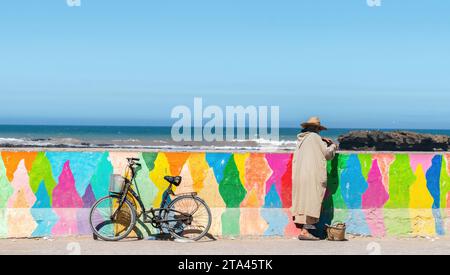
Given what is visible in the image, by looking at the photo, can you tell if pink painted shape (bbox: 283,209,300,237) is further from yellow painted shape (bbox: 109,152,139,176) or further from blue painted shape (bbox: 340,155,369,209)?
yellow painted shape (bbox: 109,152,139,176)

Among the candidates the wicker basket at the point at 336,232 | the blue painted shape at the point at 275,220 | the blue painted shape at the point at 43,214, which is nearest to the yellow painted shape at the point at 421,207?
the wicker basket at the point at 336,232

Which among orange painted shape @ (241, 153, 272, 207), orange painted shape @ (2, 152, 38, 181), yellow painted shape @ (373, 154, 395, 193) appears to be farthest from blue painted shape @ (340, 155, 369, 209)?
orange painted shape @ (2, 152, 38, 181)

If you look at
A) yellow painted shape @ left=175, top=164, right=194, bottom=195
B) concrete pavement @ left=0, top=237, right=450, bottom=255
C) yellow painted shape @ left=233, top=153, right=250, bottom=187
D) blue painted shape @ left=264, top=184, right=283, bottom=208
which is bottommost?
concrete pavement @ left=0, top=237, right=450, bottom=255

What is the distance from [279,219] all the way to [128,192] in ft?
7.58

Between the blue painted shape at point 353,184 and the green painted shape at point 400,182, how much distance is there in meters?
0.43

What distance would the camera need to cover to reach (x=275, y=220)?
34.2ft

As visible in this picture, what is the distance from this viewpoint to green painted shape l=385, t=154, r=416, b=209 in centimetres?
1066

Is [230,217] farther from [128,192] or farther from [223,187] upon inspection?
[128,192]

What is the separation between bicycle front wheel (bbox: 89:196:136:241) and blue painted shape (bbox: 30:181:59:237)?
25.3 inches

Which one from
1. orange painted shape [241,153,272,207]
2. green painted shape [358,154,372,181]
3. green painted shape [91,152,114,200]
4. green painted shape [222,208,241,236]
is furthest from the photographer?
green painted shape [358,154,372,181]

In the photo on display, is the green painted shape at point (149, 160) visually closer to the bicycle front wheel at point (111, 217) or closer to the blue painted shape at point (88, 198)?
the bicycle front wheel at point (111, 217)

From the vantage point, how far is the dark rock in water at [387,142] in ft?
161

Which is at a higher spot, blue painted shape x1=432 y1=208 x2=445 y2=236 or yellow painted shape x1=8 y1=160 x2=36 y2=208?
yellow painted shape x1=8 y1=160 x2=36 y2=208

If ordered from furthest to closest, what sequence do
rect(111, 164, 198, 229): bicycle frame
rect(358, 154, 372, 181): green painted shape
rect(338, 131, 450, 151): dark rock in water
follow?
1. rect(338, 131, 450, 151): dark rock in water
2. rect(358, 154, 372, 181): green painted shape
3. rect(111, 164, 198, 229): bicycle frame
